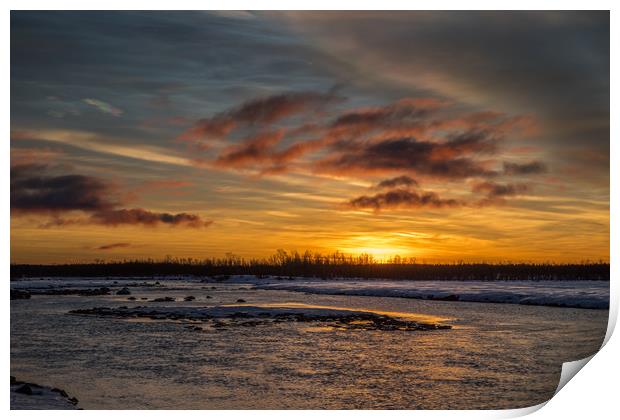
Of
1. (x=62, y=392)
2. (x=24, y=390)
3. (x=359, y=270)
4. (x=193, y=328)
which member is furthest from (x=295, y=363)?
(x=359, y=270)

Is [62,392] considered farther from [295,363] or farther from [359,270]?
[359,270]

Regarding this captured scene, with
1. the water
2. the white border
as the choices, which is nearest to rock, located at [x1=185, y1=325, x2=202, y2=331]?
the water

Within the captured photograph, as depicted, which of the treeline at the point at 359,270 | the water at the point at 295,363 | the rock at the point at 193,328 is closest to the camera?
the water at the point at 295,363

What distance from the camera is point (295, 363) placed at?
9477 mm

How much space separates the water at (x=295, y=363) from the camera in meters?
7.64

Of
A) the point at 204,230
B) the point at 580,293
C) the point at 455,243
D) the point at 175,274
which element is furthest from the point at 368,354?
the point at 175,274

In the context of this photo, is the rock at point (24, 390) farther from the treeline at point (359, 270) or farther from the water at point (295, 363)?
the treeline at point (359, 270)
